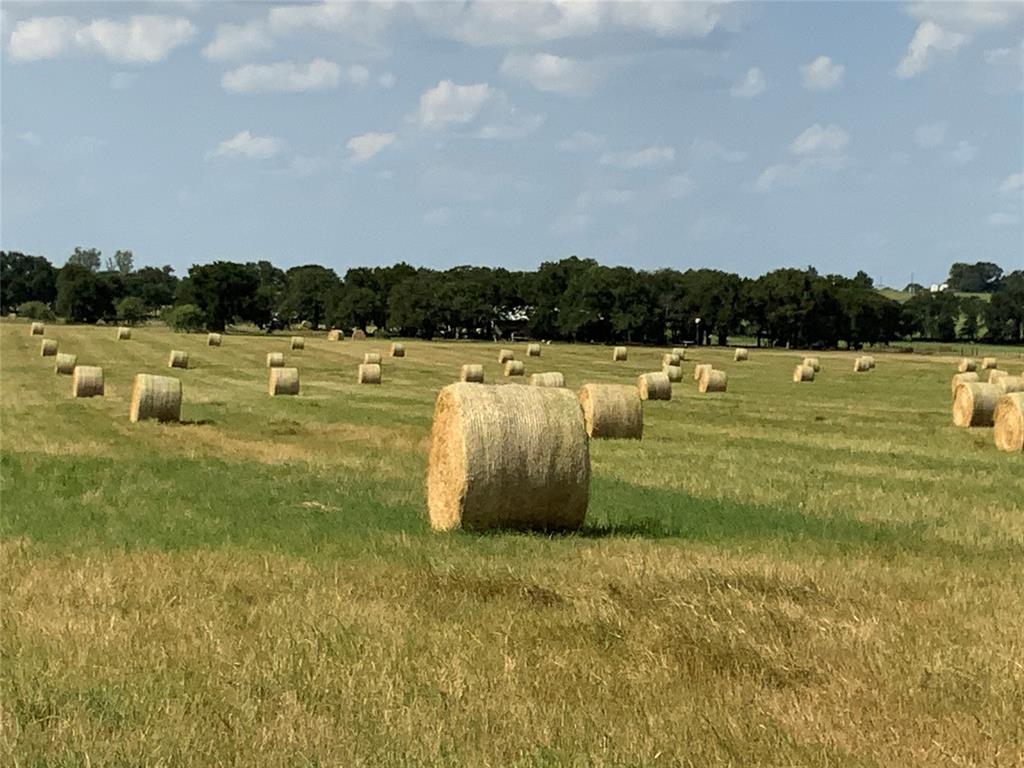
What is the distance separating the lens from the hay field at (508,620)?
684 cm

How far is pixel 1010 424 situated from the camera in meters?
25.8

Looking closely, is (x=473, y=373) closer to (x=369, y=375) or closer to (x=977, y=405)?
(x=369, y=375)

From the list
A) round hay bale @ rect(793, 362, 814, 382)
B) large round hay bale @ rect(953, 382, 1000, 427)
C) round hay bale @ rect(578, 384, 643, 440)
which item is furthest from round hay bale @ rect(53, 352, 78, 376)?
large round hay bale @ rect(953, 382, 1000, 427)

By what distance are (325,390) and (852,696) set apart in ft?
122

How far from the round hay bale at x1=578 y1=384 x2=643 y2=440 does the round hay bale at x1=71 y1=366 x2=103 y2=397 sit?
1794 centimetres

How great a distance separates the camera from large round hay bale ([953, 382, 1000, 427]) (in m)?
31.7

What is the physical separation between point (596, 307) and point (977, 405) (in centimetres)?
9654

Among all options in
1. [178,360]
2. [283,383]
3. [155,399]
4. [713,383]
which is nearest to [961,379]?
[713,383]

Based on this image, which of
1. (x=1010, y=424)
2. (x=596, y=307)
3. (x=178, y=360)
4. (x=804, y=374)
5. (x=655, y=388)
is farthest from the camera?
(x=596, y=307)

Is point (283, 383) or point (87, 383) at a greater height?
point (283, 383)

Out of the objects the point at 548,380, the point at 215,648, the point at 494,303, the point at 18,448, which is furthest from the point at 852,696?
the point at 494,303

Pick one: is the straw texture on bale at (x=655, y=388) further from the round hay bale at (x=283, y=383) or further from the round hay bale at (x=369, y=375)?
the round hay bale at (x=369, y=375)

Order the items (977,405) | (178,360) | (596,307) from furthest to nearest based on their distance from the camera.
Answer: (596,307), (178,360), (977,405)

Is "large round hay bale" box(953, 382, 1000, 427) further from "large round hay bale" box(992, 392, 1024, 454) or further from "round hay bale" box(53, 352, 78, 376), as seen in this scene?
"round hay bale" box(53, 352, 78, 376)
